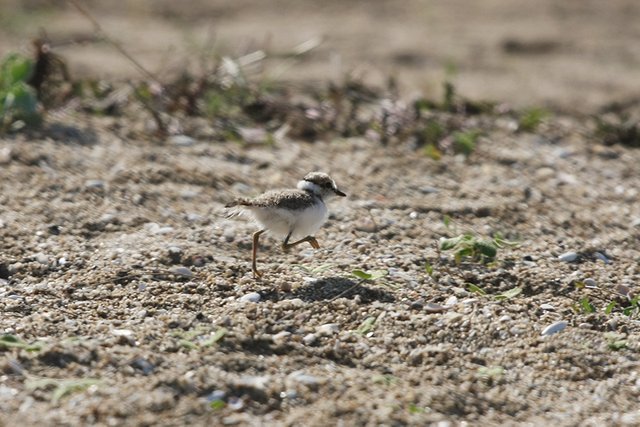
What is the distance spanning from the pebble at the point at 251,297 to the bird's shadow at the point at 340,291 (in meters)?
0.16

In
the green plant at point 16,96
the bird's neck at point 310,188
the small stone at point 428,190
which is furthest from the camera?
the green plant at point 16,96

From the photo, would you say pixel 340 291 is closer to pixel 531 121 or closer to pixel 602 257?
pixel 602 257

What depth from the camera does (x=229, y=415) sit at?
3707 mm

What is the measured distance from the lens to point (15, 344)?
410 centimetres

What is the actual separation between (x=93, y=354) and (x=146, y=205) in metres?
2.03

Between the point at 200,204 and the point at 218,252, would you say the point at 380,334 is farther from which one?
the point at 200,204

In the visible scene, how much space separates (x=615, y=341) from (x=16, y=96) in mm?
4302

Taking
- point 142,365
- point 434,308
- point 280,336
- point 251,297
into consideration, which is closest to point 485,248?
point 434,308

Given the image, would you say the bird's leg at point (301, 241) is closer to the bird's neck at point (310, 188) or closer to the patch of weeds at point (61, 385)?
the bird's neck at point (310, 188)

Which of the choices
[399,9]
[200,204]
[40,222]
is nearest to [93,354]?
[40,222]

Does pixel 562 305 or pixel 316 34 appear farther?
pixel 316 34

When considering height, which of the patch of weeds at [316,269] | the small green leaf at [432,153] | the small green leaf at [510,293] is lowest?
the small green leaf at [432,153]

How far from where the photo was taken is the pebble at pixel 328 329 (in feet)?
14.4

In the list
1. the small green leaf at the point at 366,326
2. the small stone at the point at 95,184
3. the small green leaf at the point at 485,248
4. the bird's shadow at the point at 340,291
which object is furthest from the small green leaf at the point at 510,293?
the small stone at the point at 95,184
